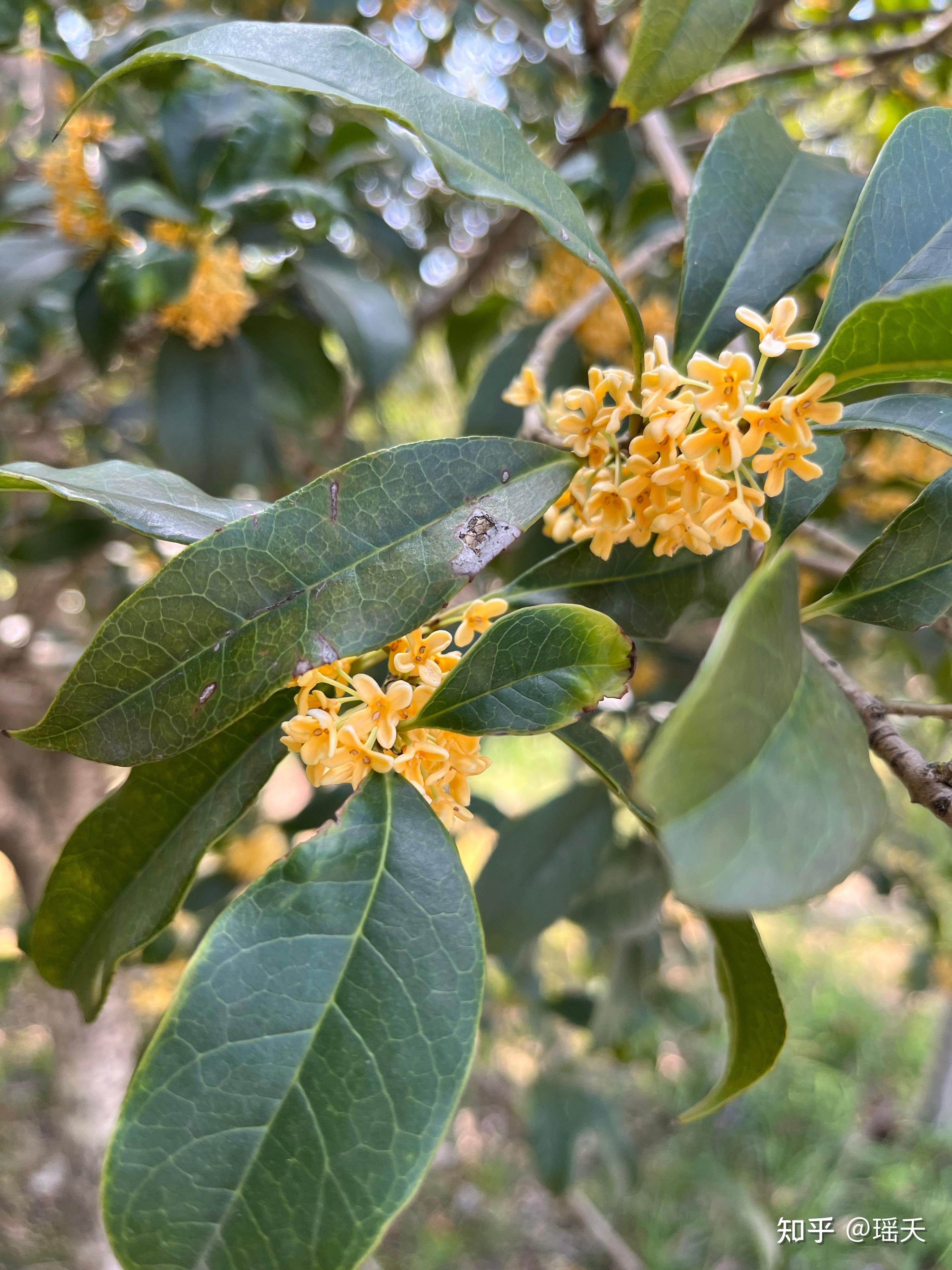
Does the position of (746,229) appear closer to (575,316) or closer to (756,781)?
(575,316)

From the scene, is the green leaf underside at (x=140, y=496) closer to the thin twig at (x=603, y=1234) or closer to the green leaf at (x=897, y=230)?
the green leaf at (x=897, y=230)

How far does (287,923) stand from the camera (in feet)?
1.36

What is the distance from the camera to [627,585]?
0.53 m

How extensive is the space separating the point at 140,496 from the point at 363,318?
2.12 feet

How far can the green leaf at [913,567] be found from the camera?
493 millimetres

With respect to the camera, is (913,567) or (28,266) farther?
(28,266)

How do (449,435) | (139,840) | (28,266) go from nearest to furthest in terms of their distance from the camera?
(139,840) → (28,266) → (449,435)

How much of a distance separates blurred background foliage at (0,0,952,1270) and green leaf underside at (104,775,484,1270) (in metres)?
0.30

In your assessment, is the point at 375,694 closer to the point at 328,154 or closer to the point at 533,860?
the point at 533,860

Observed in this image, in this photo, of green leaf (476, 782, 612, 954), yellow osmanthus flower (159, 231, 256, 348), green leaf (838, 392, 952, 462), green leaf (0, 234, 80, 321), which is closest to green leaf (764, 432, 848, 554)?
green leaf (838, 392, 952, 462)

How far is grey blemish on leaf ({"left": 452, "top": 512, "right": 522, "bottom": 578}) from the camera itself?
440 millimetres

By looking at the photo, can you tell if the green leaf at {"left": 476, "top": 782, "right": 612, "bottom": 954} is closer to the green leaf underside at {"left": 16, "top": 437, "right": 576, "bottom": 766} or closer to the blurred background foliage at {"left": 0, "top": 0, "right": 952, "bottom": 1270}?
the blurred background foliage at {"left": 0, "top": 0, "right": 952, "bottom": 1270}

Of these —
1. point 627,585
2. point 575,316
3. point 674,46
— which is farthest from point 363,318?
point 627,585

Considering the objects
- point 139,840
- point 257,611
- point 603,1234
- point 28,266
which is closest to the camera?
point 257,611
